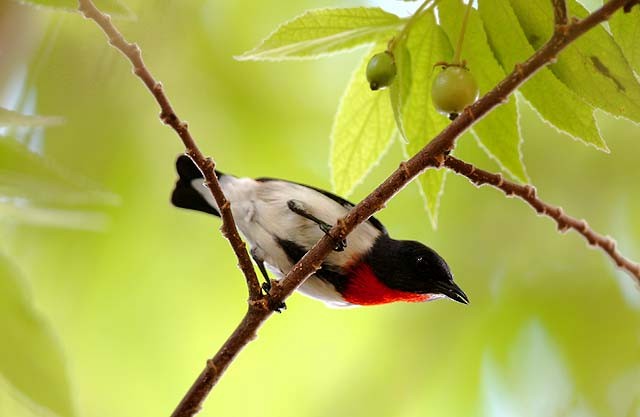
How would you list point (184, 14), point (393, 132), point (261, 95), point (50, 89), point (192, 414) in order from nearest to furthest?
point (192, 414) → point (393, 132) → point (50, 89) → point (184, 14) → point (261, 95)

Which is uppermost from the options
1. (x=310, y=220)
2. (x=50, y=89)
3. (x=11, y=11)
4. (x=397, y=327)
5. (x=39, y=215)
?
(x=397, y=327)

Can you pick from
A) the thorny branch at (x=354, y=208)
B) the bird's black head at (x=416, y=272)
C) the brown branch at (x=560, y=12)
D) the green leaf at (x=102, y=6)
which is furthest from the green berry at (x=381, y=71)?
the bird's black head at (x=416, y=272)

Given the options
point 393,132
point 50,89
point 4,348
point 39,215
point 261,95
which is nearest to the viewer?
point 4,348

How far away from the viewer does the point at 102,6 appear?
107cm

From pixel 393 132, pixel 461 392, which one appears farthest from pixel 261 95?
pixel 393 132

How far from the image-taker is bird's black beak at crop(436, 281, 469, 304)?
7.05ft

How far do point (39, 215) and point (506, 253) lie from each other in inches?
116

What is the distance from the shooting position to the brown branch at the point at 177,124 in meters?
1.18

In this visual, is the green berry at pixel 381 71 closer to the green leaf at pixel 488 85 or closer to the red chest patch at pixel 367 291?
the green leaf at pixel 488 85

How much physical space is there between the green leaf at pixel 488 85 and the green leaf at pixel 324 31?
0.11 m

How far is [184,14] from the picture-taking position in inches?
94.0

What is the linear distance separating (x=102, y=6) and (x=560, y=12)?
70cm

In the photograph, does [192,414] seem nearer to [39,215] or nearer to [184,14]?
[39,215]

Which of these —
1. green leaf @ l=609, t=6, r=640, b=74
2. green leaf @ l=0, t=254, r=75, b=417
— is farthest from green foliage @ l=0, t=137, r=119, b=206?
green leaf @ l=609, t=6, r=640, b=74
